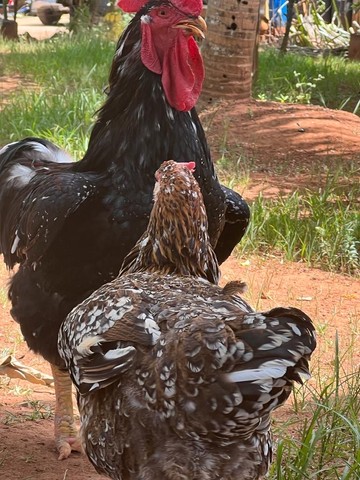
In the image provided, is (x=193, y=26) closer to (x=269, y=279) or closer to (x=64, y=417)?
(x=64, y=417)

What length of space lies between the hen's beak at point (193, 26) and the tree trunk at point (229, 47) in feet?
17.7

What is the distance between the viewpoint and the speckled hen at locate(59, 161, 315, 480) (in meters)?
2.85

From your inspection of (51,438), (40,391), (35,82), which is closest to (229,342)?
(51,438)

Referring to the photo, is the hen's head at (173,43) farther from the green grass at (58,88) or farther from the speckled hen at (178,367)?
the green grass at (58,88)

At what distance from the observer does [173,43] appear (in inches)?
176

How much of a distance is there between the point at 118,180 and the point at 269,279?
258cm

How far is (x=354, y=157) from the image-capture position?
897 cm

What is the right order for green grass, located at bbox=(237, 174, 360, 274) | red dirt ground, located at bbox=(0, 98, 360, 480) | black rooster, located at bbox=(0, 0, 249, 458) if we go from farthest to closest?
green grass, located at bbox=(237, 174, 360, 274) → red dirt ground, located at bbox=(0, 98, 360, 480) → black rooster, located at bbox=(0, 0, 249, 458)

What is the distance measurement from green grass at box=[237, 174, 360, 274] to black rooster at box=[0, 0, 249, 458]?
2533mm

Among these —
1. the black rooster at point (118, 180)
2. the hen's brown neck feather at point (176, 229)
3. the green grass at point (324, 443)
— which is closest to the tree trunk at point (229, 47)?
the black rooster at point (118, 180)

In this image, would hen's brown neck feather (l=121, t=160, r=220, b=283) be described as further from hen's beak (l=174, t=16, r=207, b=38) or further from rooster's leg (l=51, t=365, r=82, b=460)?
rooster's leg (l=51, t=365, r=82, b=460)

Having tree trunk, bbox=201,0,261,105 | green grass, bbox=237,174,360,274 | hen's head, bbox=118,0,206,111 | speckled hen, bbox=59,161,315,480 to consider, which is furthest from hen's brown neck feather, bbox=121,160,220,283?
tree trunk, bbox=201,0,261,105

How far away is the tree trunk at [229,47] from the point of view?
379 inches

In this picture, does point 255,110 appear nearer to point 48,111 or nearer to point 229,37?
point 229,37
